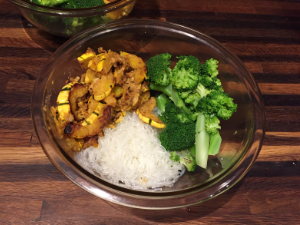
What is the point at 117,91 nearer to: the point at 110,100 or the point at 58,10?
the point at 110,100

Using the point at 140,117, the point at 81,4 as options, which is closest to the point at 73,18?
the point at 81,4

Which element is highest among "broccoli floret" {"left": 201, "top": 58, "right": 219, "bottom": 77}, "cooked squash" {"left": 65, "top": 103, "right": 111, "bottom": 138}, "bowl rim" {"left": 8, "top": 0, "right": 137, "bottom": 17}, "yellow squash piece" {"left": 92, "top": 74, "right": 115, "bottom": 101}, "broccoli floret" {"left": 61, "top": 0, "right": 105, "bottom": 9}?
"broccoli floret" {"left": 61, "top": 0, "right": 105, "bottom": 9}

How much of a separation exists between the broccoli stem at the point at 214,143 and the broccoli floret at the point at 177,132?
0.11 metres

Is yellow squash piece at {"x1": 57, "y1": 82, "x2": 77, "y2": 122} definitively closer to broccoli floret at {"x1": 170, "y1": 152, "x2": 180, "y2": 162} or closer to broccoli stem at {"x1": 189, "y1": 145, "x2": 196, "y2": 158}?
broccoli floret at {"x1": 170, "y1": 152, "x2": 180, "y2": 162}

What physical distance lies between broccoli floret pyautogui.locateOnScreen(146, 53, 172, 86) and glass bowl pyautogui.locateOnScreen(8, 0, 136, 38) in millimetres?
526

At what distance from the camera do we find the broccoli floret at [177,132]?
1.37 meters

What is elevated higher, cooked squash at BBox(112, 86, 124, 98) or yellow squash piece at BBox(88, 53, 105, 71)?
yellow squash piece at BBox(88, 53, 105, 71)

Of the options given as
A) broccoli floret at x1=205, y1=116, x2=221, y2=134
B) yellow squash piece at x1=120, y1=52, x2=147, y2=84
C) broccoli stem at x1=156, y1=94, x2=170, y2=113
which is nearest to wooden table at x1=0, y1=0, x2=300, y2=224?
broccoli floret at x1=205, y1=116, x2=221, y2=134

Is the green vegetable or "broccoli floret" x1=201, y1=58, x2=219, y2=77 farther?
"broccoli floret" x1=201, y1=58, x2=219, y2=77

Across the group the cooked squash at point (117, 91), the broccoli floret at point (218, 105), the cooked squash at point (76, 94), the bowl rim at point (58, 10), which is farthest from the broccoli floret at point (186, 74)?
the bowl rim at point (58, 10)

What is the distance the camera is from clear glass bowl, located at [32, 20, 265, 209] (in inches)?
45.0

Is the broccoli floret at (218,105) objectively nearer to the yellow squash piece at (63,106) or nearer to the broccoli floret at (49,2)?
the yellow squash piece at (63,106)

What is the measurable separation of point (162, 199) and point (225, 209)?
21.1 inches

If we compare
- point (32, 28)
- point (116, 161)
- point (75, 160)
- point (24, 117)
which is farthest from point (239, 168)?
point (32, 28)
